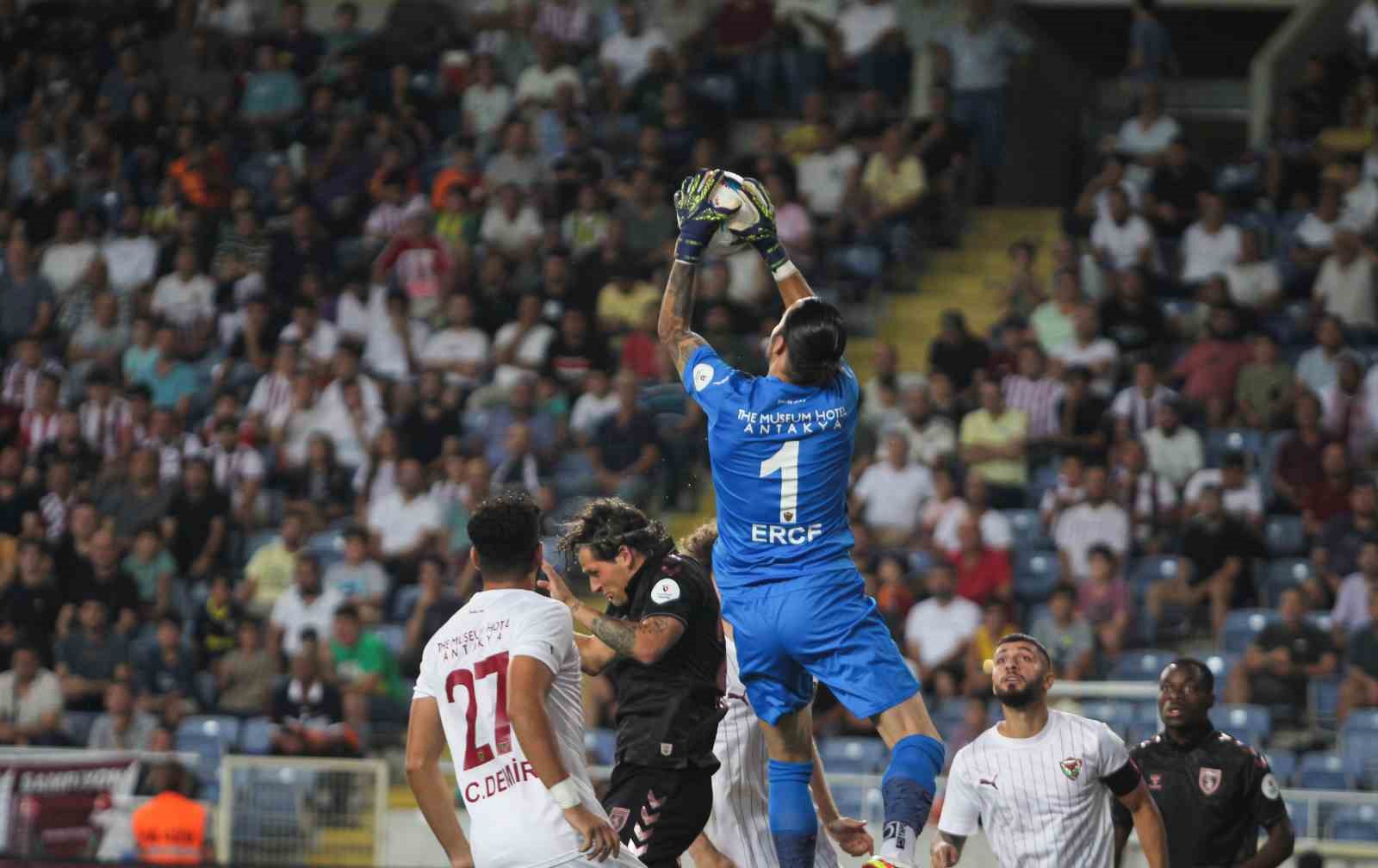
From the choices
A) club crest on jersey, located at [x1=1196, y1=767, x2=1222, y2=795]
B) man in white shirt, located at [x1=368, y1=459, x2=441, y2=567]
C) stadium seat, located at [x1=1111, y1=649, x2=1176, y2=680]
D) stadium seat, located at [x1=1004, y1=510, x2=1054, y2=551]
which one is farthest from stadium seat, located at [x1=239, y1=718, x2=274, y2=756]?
club crest on jersey, located at [x1=1196, y1=767, x2=1222, y2=795]

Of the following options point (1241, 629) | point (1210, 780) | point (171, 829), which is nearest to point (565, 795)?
point (1210, 780)

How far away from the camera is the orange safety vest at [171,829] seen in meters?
12.4

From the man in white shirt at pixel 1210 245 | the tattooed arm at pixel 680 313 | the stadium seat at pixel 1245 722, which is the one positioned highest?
the tattooed arm at pixel 680 313

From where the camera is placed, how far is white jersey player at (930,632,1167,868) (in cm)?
741

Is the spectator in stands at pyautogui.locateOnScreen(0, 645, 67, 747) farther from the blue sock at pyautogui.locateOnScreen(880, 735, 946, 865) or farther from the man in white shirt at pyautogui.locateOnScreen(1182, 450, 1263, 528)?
the blue sock at pyautogui.locateOnScreen(880, 735, 946, 865)

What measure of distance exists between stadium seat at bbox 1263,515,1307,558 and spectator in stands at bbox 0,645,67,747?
8.46 metres

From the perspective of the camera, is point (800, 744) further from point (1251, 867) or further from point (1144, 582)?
point (1144, 582)

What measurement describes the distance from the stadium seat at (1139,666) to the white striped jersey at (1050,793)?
556 cm

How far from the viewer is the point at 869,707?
693 centimetres

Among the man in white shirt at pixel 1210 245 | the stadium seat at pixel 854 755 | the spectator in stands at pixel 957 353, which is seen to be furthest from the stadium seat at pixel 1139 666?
the man in white shirt at pixel 1210 245

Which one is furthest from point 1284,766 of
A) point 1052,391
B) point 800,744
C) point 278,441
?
point 278,441

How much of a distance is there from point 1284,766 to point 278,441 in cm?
843

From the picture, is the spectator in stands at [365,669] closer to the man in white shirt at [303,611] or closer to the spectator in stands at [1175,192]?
the man in white shirt at [303,611]

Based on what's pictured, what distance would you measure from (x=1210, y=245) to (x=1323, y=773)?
528cm
